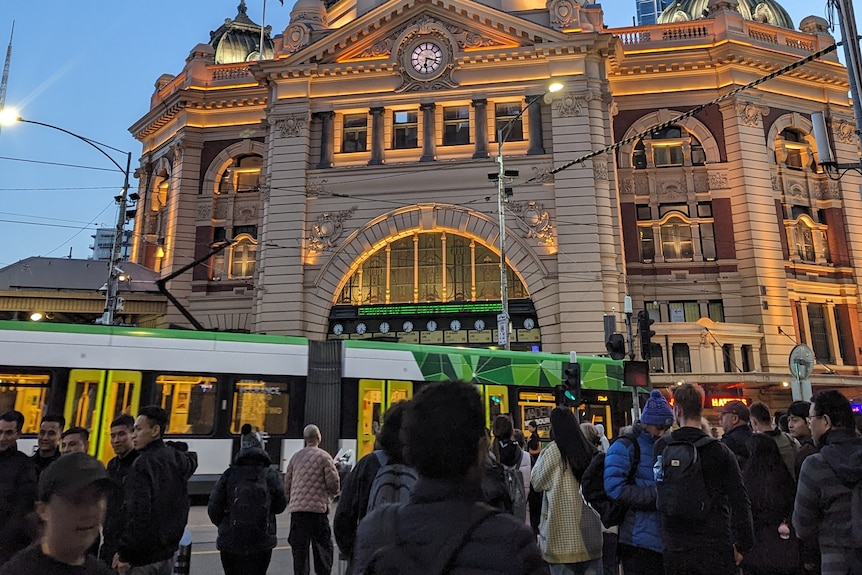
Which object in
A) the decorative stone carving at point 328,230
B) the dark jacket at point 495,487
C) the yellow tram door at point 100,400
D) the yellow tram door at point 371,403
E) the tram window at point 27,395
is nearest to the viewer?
the dark jacket at point 495,487

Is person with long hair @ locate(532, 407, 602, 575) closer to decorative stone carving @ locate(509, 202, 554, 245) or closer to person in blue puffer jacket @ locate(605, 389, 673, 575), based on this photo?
person in blue puffer jacket @ locate(605, 389, 673, 575)

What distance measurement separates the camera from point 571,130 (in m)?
31.2

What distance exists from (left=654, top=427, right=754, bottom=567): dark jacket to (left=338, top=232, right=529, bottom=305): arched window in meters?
26.1

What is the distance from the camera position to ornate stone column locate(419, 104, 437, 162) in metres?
32.6

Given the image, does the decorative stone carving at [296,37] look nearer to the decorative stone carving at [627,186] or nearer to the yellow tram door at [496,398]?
the decorative stone carving at [627,186]

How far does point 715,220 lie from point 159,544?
33024 mm

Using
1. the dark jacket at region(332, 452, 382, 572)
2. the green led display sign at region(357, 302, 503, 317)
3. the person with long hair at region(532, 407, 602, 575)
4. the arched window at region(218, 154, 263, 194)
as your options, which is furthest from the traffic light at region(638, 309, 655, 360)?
the arched window at region(218, 154, 263, 194)

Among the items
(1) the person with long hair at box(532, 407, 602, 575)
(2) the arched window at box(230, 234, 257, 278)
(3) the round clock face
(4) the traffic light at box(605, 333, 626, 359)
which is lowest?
(1) the person with long hair at box(532, 407, 602, 575)

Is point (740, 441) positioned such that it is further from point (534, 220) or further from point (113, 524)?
point (534, 220)

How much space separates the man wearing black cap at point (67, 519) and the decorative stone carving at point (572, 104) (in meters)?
31.0

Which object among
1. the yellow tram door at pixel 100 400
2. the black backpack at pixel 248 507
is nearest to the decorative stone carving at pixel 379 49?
the yellow tram door at pixel 100 400

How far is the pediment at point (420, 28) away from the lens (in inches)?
1265

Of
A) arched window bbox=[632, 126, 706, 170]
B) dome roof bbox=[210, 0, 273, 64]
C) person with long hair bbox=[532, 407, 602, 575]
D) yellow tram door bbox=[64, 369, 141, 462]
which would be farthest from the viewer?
dome roof bbox=[210, 0, 273, 64]

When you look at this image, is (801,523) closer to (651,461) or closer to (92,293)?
(651,461)
